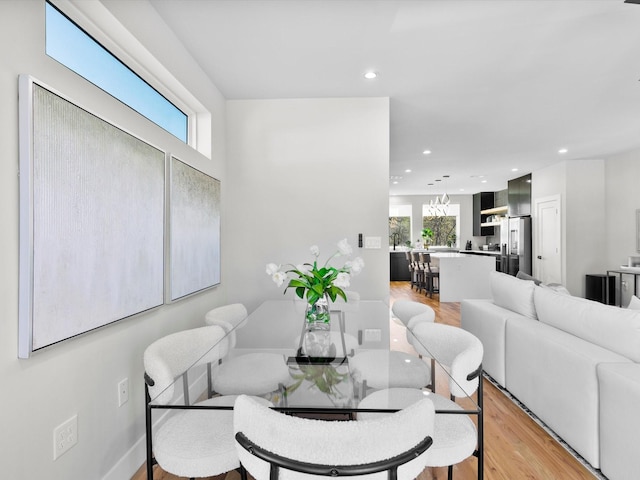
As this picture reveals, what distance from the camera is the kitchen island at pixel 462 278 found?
719 cm

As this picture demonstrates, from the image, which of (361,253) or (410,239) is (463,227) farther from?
(361,253)

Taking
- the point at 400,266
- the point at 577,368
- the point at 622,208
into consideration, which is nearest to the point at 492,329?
the point at 577,368

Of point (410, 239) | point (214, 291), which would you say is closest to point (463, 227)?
point (410, 239)

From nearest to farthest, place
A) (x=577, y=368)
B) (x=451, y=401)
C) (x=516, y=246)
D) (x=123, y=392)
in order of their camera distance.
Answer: (x=451, y=401) → (x=123, y=392) → (x=577, y=368) → (x=516, y=246)

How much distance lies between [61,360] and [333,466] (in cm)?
123

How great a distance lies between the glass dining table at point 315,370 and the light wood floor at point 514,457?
478 mm

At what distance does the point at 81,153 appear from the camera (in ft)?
5.04

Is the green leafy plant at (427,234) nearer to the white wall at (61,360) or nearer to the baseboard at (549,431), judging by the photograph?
the baseboard at (549,431)

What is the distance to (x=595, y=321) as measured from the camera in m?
2.16

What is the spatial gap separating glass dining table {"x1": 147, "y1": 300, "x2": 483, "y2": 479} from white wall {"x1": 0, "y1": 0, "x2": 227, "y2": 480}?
1.23 feet

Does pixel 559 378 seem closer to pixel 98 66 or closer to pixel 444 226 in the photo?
pixel 98 66

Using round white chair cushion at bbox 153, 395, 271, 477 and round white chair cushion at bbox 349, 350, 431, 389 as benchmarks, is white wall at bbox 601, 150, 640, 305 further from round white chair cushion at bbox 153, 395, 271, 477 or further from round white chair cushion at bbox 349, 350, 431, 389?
round white chair cushion at bbox 153, 395, 271, 477

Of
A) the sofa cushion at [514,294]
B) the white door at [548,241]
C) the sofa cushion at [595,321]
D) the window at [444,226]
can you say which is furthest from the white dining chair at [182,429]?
the window at [444,226]

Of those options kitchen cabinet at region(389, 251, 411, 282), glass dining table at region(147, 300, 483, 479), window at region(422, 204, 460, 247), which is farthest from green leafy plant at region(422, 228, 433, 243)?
glass dining table at region(147, 300, 483, 479)
